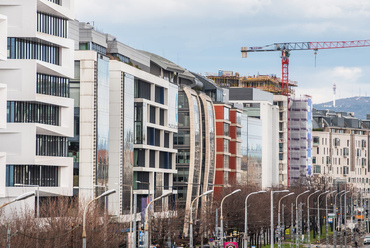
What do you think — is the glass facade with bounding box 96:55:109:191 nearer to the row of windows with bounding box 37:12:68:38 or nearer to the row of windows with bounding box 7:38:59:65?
the row of windows with bounding box 37:12:68:38

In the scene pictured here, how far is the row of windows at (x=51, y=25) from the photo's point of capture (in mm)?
107125

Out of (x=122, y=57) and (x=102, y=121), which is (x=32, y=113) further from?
(x=122, y=57)

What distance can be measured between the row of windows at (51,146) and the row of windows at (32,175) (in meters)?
1.61

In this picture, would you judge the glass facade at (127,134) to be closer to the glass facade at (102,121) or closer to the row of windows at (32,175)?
the glass facade at (102,121)

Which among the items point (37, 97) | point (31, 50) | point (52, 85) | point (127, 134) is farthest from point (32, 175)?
point (127, 134)

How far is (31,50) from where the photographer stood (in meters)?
106

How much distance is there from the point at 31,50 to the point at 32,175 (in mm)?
13440

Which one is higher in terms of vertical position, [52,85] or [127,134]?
[52,85]

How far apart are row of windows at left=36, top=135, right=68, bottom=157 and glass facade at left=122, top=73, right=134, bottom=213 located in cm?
2176

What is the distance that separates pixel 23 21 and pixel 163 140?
5281 cm

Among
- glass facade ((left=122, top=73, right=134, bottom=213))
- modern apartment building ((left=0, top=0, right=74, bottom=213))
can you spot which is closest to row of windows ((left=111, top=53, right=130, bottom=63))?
glass facade ((left=122, top=73, right=134, bottom=213))

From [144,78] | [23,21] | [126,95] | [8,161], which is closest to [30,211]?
[8,161]

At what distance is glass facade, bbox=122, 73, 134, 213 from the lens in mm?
133250

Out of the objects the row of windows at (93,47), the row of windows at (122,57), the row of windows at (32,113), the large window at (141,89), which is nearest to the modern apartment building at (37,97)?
the row of windows at (32,113)
